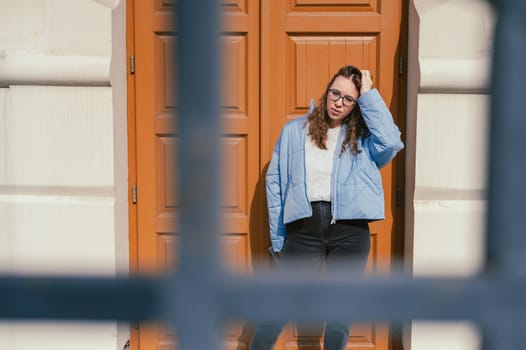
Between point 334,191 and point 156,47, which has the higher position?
point 156,47

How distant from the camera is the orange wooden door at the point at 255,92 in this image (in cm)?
333

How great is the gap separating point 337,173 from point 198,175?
2392mm

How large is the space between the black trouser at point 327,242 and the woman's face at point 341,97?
17.8 inches

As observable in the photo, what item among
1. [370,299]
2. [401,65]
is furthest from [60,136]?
[370,299]

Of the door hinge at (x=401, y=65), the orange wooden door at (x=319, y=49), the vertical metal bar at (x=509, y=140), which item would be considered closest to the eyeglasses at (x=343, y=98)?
the orange wooden door at (x=319, y=49)

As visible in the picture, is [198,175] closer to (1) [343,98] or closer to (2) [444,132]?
(1) [343,98]

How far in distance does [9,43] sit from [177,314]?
2.96 meters

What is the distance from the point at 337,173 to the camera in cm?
290

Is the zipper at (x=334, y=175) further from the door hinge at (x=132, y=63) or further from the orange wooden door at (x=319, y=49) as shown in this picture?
the door hinge at (x=132, y=63)

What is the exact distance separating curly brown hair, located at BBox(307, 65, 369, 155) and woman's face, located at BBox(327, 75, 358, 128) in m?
0.02

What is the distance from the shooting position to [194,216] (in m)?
0.55

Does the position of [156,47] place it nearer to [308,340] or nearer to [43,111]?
[43,111]

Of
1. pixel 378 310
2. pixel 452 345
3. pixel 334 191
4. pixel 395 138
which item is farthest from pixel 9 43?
pixel 378 310

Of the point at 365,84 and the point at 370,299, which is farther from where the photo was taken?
the point at 365,84
